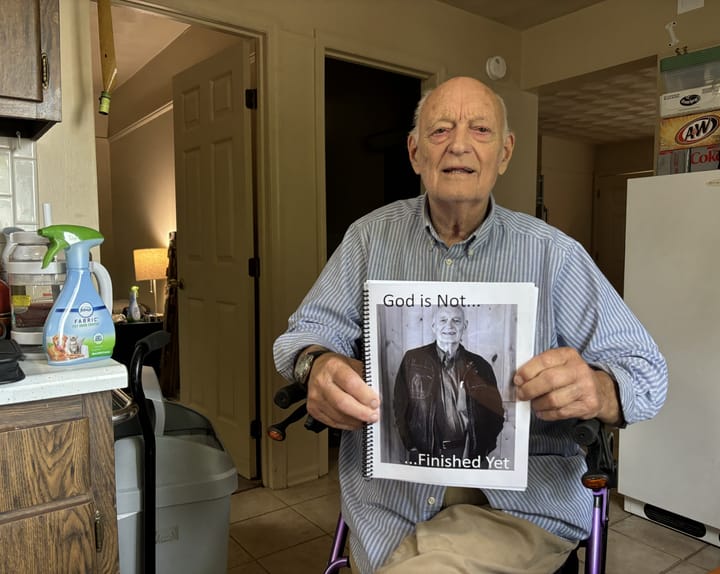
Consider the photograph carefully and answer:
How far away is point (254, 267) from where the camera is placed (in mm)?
2600

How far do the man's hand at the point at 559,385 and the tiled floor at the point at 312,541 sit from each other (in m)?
1.45

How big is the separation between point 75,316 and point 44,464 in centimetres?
29

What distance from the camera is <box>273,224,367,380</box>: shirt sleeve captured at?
1.08 meters

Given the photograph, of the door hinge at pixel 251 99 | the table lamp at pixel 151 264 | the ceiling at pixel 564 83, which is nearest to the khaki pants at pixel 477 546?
the door hinge at pixel 251 99

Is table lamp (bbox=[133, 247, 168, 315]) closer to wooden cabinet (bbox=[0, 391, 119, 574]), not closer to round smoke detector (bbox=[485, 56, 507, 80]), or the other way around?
round smoke detector (bbox=[485, 56, 507, 80])

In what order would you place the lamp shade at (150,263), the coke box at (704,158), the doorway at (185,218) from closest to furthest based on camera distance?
1. the coke box at (704,158)
2. the doorway at (185,218)
3. the lamp shade at (150,263)

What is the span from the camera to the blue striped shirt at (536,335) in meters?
0.97

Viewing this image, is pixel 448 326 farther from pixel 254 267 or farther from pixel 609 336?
pixel 254 267

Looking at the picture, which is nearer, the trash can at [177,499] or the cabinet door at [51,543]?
the cabinet door at [51,543]

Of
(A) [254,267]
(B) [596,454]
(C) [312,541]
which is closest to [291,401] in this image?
(B) [596,454]

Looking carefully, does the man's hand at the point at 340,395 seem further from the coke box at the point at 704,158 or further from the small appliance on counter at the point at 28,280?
the coke box at the point at 704,158

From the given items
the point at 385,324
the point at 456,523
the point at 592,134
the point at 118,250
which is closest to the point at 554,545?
the point at 456,523

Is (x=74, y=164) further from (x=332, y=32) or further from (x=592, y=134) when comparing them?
(x=592, y=134)

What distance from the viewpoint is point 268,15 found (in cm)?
246
